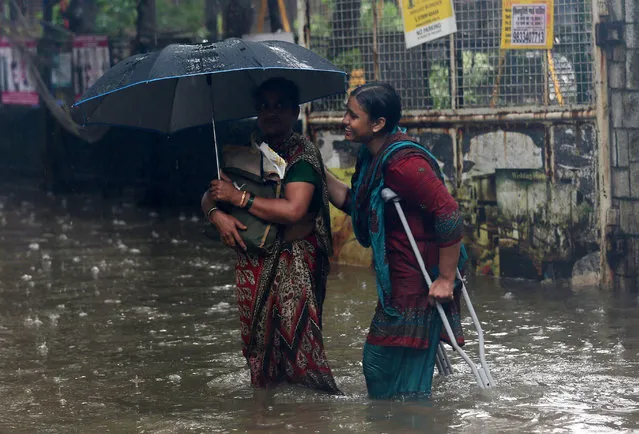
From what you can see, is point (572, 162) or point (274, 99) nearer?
point (274, 99)

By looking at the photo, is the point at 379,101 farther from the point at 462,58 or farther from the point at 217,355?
the point at 462,58

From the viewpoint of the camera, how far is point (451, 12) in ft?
31.5

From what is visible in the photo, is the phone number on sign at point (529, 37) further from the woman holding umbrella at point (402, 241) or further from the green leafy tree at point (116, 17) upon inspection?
the green leafy tree at point (116, 17)

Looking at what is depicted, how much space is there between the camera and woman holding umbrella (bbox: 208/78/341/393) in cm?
577

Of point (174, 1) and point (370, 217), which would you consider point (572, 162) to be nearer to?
point (370, 217)

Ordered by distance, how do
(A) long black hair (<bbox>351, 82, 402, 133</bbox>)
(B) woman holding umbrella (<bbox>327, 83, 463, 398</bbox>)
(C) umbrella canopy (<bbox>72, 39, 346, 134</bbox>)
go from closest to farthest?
(B) woman holding umbrella (<bbox>327, 83, 463, 398</bbox>), (A) long black hair (<bbox>351, 82, 402, 133</bbox>), (C) umbrella canopy (<bbox>72, 39, 346, 134</bbox>)

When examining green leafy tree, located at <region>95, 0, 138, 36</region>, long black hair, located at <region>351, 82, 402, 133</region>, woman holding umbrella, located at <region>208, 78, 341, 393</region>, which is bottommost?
woman holding umbrella, located at <region>208, 78, 341, 393</region>

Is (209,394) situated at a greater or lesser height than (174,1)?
lesser

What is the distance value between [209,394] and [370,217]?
1690 millimetres

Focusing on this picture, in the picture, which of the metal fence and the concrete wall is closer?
the concrete wall

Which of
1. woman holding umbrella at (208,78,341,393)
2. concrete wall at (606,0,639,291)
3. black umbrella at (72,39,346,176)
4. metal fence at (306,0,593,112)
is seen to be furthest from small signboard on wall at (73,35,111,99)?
woman holding umbrella at (208,78,341,393)

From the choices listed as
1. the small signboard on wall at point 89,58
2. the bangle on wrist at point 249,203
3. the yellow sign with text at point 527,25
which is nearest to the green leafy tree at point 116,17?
the small signboard on wall at point 89,58

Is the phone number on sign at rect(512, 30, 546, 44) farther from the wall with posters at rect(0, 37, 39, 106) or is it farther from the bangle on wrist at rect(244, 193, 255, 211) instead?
the wall with posters at rect(0, 37, 39, 106)

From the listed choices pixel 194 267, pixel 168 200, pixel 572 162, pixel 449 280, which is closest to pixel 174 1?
pixel 168 200
